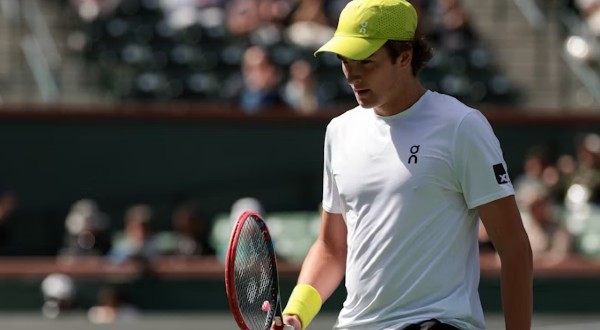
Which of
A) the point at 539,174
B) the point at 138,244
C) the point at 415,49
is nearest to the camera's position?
the point at 415,49

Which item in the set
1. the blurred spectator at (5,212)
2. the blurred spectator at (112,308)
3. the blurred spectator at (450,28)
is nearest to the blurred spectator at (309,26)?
the blurred spectator at (450,28)

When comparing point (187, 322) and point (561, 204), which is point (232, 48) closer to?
point (561, 204)

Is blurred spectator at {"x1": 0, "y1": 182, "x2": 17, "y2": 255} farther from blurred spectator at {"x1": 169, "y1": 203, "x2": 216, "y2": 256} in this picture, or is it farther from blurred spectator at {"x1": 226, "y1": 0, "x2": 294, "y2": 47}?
blurred spectator at {"x1": 226, "y1": 0, "x2": 294, "y2": 47}

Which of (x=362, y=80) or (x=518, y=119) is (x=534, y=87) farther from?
(x=362, y=80)

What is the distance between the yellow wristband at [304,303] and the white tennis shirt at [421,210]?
0.64ft

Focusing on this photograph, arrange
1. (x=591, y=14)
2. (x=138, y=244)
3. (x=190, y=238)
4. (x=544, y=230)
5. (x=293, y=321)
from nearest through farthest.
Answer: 1. (x=293, y=321)
2. (x=544, y=230)
3. (x=138, y=244)
4. (x=190, y=238)
5. (x=591, y=14)

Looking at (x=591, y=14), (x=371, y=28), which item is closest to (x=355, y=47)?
(x=371, y=28)

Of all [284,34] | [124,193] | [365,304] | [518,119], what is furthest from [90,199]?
[365,304]

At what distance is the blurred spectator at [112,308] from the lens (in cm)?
1249

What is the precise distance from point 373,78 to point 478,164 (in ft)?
1.25

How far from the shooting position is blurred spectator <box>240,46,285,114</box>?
555 inches

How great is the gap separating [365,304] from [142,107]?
10531 millimetres

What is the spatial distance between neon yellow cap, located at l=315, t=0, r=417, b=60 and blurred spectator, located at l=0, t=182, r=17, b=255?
33.3ft

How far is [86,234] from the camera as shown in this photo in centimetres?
1349
